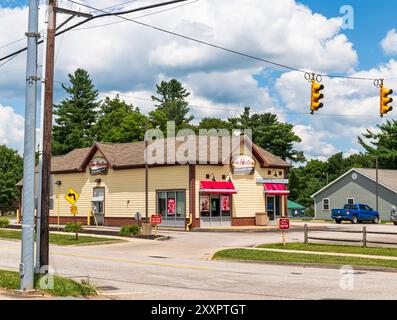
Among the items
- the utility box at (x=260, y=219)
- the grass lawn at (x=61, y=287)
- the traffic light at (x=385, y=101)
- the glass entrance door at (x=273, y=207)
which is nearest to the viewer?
the grass lawn at (x=61, y=287)

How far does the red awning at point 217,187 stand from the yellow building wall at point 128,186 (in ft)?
4.38

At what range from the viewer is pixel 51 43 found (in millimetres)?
17891

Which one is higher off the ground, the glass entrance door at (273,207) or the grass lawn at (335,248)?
the glass entrance door at (273,207)

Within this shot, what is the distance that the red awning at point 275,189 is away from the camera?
47.4m

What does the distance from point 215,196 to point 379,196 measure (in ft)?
97.1

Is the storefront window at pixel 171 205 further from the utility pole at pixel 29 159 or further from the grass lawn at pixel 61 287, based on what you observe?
the utility pole at pixel 29 159

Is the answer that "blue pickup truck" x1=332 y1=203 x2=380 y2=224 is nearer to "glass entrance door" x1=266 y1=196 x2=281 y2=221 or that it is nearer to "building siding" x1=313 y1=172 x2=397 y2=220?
"building siding" x1=313 y1=172 x2=397 y2=220

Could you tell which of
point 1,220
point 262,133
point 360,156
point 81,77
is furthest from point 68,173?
point 360,156

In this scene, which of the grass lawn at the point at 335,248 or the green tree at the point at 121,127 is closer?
the grass lawn at the point at 335,248

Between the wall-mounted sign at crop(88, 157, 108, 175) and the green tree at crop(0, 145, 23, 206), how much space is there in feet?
184

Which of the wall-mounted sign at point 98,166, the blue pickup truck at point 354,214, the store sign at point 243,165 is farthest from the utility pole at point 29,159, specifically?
the blue pickup truck at point 354,214

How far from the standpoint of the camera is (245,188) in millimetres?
46188

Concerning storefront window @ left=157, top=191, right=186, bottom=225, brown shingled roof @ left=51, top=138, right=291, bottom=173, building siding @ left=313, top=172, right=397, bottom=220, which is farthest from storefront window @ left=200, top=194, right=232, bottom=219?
building siding @ left=313, top=172, right=397, bottom=220
